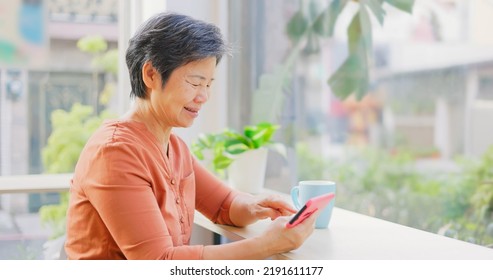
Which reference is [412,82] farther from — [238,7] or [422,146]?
[238,7]

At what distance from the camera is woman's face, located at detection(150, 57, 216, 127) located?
1.44 meters

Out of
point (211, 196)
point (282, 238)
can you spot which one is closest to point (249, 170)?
point (211, 196)

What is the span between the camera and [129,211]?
1.29 metres

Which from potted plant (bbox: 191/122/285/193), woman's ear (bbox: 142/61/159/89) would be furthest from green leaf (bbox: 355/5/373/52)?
woman's ear (bbox: 142/61/159/89)

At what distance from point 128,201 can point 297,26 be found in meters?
1.17

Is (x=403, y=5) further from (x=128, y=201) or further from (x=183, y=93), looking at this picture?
(x=128, y=201)

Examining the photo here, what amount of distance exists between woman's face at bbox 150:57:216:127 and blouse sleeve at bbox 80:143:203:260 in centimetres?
17

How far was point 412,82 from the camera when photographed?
3.63 meters

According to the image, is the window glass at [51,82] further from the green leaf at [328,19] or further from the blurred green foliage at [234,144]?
the green leaf at [328,19]

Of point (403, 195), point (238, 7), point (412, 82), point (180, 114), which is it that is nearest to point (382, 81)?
point (412, 82)

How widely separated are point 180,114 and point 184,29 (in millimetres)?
179

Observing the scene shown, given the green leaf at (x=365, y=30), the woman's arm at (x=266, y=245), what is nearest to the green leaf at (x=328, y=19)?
the green leaf at (x=365, y=30)

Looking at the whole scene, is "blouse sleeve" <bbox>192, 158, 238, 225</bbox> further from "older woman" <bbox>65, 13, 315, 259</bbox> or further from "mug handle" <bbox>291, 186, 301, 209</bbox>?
"mug handle" <bbox>291, 186, 301, 209</bbox>

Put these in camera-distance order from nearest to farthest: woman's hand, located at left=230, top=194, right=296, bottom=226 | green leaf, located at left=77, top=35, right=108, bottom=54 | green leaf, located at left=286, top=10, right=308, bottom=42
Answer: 1. woman's hand, located at left=230, top=194, right=296, bottom=226
2. green leaf, located at left=286, top=10, right=308, bottom=42
3. green leaf, located at left=77, top=35, right=108, bottom=54
